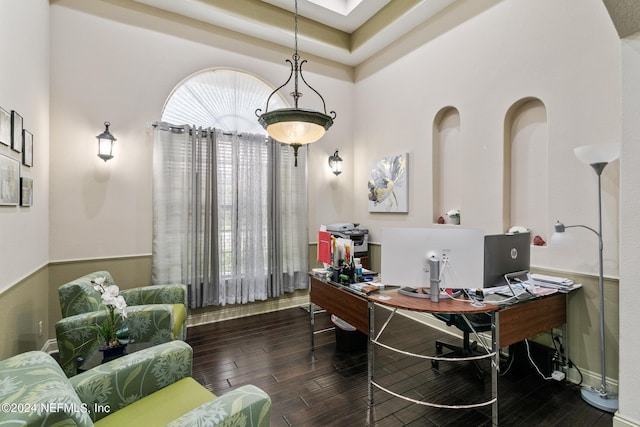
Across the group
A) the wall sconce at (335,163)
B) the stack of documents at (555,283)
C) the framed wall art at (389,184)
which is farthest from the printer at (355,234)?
the stack of documents at (555,283)

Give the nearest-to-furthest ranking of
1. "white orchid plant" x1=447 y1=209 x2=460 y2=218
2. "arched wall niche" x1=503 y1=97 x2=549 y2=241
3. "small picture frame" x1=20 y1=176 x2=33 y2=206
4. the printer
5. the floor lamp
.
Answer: the floor lamp
"small picture frame" x1=20 y1=176 x2=33 y2=206
"arched wall niche" x1=503 y1=97 x2=549 y2=241
"white orchid plant" x1=447 y1=209 x2=460 y2=218
the printer

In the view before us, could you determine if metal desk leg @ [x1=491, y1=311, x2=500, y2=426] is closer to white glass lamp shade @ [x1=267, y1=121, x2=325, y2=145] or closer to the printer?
white glass lamp shade @ [x1=267, y1=121, x2=325, y2=145]

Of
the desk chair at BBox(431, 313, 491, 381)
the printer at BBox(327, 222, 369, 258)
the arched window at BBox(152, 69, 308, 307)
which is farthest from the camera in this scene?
the printer at BBox(327, 222, 369, 258)

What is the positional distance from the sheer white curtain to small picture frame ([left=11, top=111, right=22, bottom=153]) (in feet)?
4.40

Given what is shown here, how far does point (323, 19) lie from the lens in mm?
4309

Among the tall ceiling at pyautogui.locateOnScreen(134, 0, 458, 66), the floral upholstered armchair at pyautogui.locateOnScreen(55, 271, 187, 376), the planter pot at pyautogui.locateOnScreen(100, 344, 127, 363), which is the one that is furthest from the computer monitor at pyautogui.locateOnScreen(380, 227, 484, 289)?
the tall ceiling at pyautogui.locateOnScreen(134, 0, 458, 66)

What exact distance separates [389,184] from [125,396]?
372 cm

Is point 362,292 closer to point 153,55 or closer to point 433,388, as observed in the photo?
point 433,388

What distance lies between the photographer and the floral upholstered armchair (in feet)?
7.20

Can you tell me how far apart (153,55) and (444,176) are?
12.6ft

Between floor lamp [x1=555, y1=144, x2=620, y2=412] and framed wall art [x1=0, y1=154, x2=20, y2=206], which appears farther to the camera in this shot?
floor lamp [x1=555, y1=144, x2=620, y2=412]

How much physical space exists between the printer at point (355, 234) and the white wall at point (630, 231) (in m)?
2.95

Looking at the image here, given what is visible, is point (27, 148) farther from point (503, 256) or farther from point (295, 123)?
point (503, 256)

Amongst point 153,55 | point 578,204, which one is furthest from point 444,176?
point 153,55
